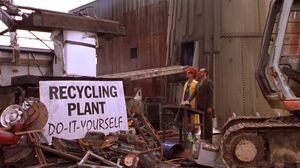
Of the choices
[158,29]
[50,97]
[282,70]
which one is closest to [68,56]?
[50,97]

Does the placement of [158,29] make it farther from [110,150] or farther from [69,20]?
[110,150]

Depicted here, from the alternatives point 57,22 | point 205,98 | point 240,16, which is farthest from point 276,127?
point 240,16

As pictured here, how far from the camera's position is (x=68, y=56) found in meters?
8.24

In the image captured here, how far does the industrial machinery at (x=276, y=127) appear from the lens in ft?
19.0

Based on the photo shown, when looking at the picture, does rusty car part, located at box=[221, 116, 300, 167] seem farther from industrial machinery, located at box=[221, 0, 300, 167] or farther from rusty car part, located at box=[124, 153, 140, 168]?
rusty car part, located at box=[124, 153, 140, 168]

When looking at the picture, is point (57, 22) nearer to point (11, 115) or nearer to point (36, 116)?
point (36, 116)

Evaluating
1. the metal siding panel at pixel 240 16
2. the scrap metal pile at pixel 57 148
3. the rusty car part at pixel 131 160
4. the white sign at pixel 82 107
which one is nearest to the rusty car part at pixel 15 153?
the scrap metal pile at pixel 57 148

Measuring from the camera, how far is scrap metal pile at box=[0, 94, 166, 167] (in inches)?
221

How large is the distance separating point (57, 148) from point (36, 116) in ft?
1.81

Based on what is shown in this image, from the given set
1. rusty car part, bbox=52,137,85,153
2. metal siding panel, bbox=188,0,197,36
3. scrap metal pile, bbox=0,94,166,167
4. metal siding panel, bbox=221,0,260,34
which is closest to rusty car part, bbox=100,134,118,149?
scrap metal pile, bbox=0,94,166,167

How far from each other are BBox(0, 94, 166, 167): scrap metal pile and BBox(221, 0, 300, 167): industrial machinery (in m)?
1.27

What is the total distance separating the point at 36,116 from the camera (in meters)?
5.82

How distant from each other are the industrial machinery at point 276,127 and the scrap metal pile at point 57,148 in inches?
50.1

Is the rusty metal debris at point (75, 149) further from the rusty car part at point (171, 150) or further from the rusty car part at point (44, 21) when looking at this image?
the rusty car part at point (44, 21)
